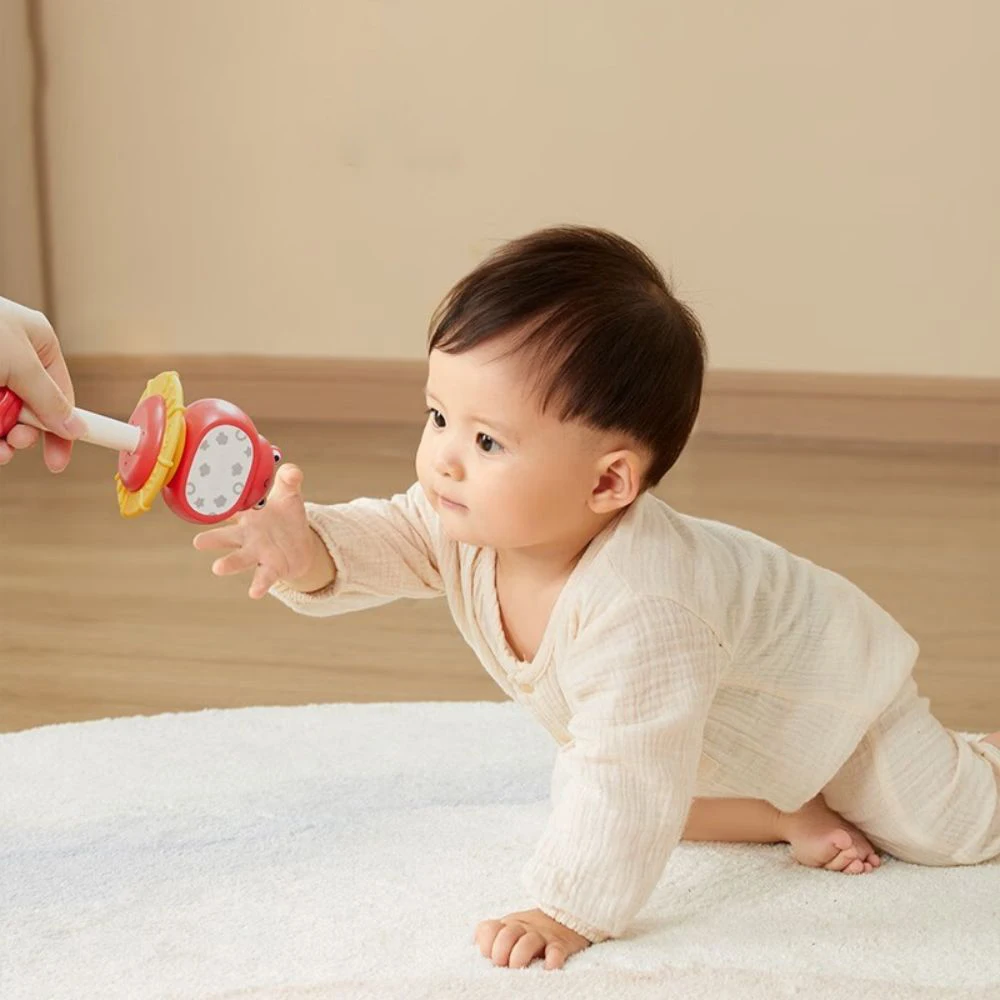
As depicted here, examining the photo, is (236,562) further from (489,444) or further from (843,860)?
(843,860)

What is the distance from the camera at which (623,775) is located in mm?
844

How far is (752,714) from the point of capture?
96 cm

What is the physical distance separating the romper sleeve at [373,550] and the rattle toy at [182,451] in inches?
3.6

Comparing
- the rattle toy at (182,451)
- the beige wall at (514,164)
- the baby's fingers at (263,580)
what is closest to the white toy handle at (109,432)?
the rattle toy at (182,451)

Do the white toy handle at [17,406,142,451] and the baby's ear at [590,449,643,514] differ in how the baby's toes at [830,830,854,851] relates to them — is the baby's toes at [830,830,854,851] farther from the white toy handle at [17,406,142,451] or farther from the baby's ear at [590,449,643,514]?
the white toy handle at [17,406,142,451]

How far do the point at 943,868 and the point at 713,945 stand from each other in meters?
0.22

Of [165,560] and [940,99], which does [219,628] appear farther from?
[940,99]

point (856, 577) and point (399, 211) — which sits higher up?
point (399, 211)

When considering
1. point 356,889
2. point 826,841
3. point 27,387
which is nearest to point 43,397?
point 27,387

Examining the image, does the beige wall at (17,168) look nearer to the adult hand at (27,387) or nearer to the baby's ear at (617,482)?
the adult hand at (27,387)

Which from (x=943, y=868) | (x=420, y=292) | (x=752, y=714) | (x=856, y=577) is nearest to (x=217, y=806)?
(x=752, y=714)

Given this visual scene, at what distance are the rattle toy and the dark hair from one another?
127 mm

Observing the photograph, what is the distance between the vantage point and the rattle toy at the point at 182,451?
0.85 meters

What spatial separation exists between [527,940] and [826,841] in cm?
26
